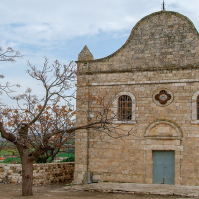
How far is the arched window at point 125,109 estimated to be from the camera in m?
15.6

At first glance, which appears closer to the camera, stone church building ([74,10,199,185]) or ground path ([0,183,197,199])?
ground path ([0,183,197,199])

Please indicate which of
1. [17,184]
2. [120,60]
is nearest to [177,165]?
[120,60]

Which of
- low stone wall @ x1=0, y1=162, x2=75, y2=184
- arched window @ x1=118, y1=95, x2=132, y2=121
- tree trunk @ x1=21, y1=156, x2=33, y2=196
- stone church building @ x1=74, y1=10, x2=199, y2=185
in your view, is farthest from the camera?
low stone wall @ x1=0, y1=162, x2=75, y2=184

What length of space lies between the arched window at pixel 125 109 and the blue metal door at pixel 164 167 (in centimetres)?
237

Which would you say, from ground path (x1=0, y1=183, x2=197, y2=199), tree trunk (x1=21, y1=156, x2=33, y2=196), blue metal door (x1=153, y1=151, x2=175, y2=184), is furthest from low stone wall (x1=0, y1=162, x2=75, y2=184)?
blue metal door (x1=153, y1=151, x2=175, y2=184)

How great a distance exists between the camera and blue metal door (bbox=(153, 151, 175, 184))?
14727 mm

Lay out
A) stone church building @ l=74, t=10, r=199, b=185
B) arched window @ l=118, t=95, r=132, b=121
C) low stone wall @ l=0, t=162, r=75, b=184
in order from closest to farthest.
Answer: stone church building @ l=74, t=10, r=199, b=185 → arched window @ l=118, t=95, r=132, b=121 → low stone wall @ l=0, t=162, r=75, b=184

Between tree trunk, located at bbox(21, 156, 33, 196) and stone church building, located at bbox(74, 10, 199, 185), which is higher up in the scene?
stone church building, located at bbox(74, 10, 199, 185)

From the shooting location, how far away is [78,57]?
17016 millimetres

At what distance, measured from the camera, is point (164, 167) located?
1486 cm

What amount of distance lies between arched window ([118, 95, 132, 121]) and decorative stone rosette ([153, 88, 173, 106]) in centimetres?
133

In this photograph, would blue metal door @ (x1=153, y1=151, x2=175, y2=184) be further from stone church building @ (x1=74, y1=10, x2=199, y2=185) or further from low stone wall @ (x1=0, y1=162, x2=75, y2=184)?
low stone wall @ (x1=0, y1=162, x2=75, y2=184)

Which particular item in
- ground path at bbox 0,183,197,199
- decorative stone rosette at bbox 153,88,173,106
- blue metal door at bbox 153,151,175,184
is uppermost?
decorative stone rosette at bbox 153,88,173,106

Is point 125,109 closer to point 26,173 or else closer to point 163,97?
point 163,97
